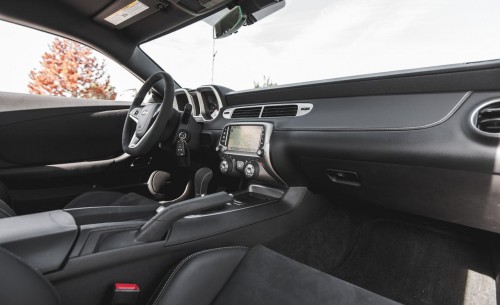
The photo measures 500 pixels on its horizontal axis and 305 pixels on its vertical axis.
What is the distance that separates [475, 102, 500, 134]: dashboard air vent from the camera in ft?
3.13

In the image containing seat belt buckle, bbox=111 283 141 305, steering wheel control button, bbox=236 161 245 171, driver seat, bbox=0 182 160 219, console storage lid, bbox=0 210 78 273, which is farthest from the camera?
steering wheel control button, bbox=236 161 245 171

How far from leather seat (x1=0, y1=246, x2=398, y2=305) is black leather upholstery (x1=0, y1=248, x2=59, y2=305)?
1.42 ft

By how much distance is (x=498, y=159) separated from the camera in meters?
0.94

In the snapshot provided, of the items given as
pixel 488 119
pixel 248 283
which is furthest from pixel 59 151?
pixel 488 119

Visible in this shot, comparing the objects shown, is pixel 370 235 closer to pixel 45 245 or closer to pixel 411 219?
pixel 411 219

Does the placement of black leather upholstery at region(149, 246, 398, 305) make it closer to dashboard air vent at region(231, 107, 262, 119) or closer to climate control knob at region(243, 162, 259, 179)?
climate control knob at region(243, 162, 259, 179)

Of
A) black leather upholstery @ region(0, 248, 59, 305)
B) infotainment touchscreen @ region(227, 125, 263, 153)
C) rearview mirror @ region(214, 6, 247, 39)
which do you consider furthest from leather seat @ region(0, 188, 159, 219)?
rearview mirror @ region(214, 6, 247, 39)

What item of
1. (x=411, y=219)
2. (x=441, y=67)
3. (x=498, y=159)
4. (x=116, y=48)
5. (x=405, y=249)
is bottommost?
(x=405, y=249)

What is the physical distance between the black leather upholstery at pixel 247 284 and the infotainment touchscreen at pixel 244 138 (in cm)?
61

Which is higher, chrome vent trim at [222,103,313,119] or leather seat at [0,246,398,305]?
chrome vent trim at [222,103,313,119]

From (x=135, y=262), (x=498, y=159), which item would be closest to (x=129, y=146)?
(x=135, y=262)

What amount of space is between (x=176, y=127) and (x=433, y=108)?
1334mm

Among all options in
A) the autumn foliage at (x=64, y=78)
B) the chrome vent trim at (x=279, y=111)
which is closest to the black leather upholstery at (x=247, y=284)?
the chrome vent trim at (x=279, y=111)

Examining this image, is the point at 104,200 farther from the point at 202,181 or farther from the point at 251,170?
the point at 251,170
